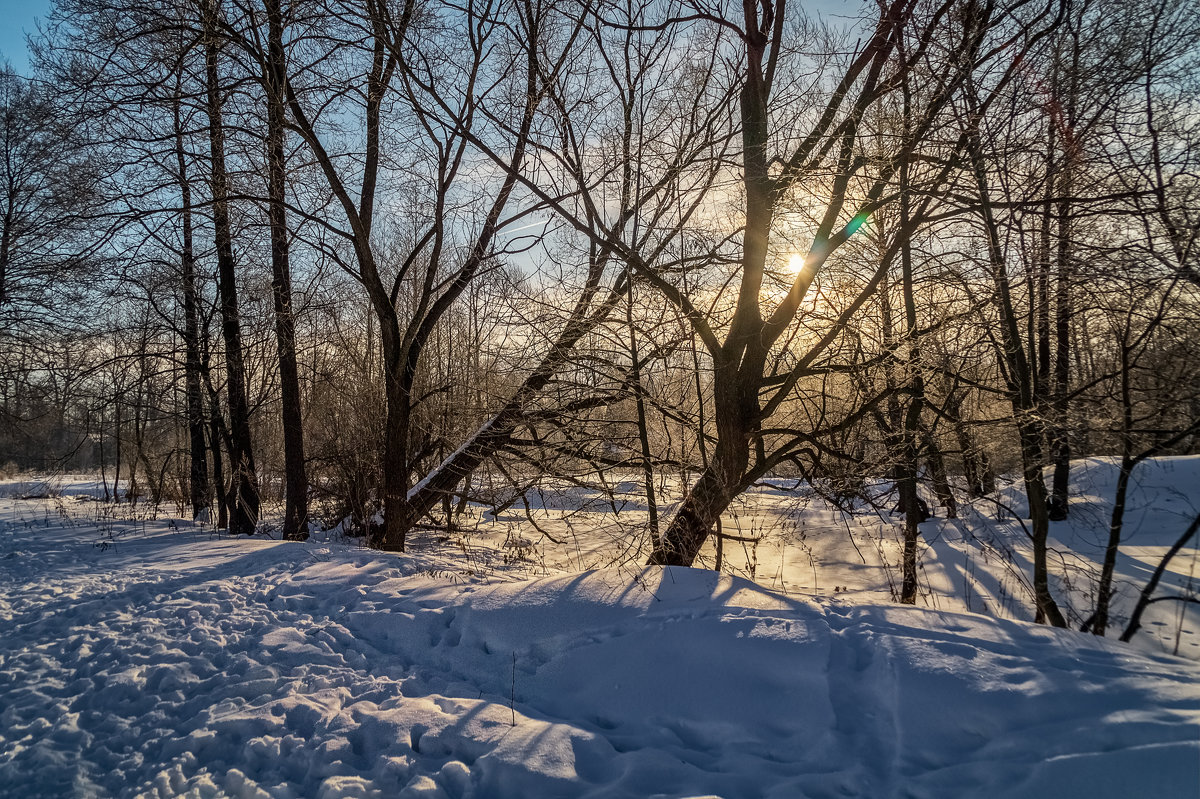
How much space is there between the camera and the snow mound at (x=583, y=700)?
2.65 metres

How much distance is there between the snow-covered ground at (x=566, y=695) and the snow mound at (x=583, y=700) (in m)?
0.01

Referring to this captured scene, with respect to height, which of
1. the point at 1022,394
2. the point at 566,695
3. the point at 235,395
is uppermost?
the point at 235,395

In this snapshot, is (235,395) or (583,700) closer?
(583,700)

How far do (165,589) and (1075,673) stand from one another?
686 centimetres

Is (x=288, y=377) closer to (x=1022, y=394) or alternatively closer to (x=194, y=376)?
(x=194, y=376)

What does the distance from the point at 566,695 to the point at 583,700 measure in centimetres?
13

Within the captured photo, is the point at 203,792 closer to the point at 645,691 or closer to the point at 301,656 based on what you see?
the point at 301,656

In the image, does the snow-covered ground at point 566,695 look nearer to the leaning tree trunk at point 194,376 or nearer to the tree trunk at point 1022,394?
the tree trunk at point 1022,394

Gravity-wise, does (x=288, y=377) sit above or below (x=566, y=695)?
above

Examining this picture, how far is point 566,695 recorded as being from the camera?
139 inches

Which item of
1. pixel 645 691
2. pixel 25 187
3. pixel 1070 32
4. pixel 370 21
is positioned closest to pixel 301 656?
Result: pixel 645 691

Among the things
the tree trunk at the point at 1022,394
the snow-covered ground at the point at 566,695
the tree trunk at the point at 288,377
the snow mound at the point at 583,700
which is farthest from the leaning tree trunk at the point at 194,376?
the tree trunk at the point at 1022,394

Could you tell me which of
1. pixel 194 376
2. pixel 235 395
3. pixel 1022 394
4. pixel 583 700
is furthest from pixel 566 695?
pixel 194 376

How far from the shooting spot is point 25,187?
14523mm
